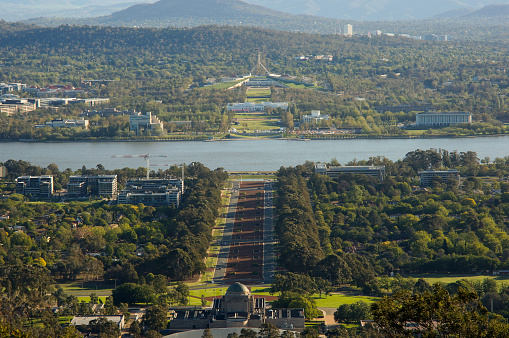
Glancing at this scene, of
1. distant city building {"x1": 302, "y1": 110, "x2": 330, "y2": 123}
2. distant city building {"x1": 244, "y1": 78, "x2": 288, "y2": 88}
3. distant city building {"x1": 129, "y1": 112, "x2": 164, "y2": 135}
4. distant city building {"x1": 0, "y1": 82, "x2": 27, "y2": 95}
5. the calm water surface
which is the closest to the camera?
the calm water surface

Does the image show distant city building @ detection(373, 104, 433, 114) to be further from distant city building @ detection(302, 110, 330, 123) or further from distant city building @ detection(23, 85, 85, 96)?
distant city building @ detection(23, 85, 85, 96)

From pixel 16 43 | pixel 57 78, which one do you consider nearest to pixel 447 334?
pixel 57 78

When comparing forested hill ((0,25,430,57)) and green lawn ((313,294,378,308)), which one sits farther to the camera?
forested hill ((0,25,430,57))

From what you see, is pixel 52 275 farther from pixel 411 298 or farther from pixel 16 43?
pixel 16 43

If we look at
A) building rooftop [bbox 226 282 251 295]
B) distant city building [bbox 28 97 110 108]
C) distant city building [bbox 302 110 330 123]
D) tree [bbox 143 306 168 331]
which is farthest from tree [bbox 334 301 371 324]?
distant city building [bbox 28 97 110 108]

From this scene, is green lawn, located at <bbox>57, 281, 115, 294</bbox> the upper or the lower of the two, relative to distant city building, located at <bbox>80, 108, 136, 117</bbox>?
lower

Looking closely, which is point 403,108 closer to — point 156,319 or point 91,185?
point 91,185
